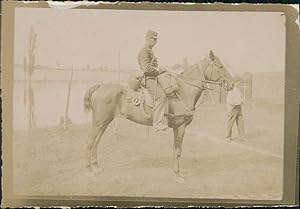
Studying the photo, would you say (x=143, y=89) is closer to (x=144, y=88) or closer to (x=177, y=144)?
(x=144, y=88)

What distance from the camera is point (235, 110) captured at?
5.53 ft

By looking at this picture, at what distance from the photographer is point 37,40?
169cm

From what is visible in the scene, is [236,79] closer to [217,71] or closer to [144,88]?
[217,71]

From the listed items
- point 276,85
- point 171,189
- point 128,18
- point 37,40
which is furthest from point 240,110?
point 37,40

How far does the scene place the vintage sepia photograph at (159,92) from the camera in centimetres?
169

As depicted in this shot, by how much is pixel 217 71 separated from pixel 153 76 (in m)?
0.19

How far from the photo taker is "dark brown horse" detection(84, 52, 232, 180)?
1.69 metres

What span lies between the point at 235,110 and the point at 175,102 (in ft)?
0.58

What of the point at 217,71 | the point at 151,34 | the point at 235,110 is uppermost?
the point at 151,34

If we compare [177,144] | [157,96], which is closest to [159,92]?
[157,96]

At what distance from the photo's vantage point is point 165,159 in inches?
66.6

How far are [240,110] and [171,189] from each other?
305 mm

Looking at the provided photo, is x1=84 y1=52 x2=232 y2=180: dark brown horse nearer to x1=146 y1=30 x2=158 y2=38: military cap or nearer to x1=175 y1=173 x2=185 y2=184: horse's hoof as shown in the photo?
x1=175 y1=173 x2=185 y2=184: horse's hoof

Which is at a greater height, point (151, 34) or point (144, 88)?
point (151, 34)
